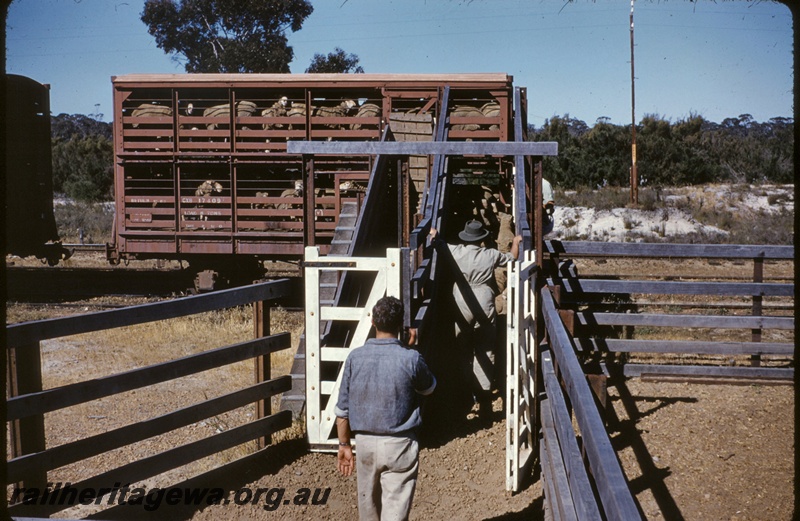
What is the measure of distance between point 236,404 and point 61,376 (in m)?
4.37

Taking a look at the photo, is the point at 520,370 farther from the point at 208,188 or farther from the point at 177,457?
the point at 208,188

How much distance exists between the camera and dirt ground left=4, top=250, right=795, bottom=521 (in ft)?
17.5

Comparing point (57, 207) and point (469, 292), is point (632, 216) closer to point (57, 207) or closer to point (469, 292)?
point (469, 292)

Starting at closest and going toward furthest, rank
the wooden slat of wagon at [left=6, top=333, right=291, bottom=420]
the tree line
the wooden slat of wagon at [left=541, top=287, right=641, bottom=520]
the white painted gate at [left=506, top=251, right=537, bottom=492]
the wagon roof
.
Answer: the wooden slat of wagon at [left=541, top=287, right=641, bottom=520]
the wooden slat of wagon at [left=6, top=333, right=291, bottom=420]
the white painted gate at [left=506, top=251, right=537, bottom=492]
the wagon roof
the tree line

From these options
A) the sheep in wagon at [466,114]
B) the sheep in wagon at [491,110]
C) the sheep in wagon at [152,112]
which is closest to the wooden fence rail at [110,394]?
the sheep in wagon at [466,114]

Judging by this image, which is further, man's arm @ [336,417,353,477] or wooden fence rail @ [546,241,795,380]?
wooden fence rail @ [546,241,795,380]

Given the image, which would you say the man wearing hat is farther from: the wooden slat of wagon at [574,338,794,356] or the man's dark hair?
the man's dark hair

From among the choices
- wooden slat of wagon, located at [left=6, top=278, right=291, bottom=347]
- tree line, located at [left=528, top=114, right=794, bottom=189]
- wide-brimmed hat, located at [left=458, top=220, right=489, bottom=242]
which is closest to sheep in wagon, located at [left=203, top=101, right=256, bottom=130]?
wide-brimmed hat, located at [left=458, top=220, right=489, bottom=242]

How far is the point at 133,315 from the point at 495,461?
10.3 feet

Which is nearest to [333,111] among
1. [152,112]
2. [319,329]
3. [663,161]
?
[152,112]

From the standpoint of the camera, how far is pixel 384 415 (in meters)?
4.10

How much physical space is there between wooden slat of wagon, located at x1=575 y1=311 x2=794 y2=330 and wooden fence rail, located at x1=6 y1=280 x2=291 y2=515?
144 inches

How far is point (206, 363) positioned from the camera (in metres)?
5.59

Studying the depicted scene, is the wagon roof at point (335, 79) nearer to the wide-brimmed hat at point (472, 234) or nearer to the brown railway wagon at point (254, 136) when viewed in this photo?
the brown railway wagon at point (254, 136)
